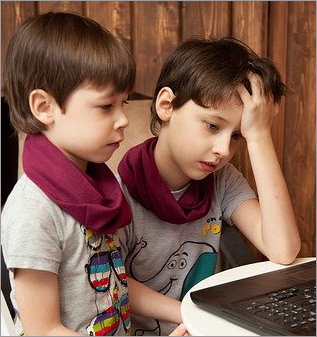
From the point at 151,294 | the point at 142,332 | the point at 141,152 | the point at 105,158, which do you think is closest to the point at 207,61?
the point at 141,152

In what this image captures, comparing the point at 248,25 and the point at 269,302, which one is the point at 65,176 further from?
the point at 248,25

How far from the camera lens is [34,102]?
1098 mm

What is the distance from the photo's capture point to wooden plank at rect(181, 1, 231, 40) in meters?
2.10

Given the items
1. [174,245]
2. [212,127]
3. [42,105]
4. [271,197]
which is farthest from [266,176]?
[42,105]

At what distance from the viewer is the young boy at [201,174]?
127 cm

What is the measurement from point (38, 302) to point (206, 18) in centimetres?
139

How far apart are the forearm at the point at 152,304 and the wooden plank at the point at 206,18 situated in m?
1.09

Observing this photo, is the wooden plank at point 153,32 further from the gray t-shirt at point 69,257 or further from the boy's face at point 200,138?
the gray t-shirt at point 69,257

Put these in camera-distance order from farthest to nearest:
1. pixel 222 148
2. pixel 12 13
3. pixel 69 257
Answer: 1. pixel 12 13
2. pixel 222 148
3. pixel 69 257

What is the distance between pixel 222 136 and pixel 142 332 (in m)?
0.50

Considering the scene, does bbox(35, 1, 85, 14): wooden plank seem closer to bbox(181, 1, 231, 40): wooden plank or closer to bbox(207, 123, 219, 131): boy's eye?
bbox(181, 1, 231, 40): wooden plank

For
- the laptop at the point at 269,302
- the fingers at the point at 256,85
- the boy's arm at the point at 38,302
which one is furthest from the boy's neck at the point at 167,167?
the boy's arm at the point at 38,302

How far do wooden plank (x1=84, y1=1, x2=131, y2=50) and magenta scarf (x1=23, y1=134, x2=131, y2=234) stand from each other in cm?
105

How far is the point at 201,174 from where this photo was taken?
1318mm
